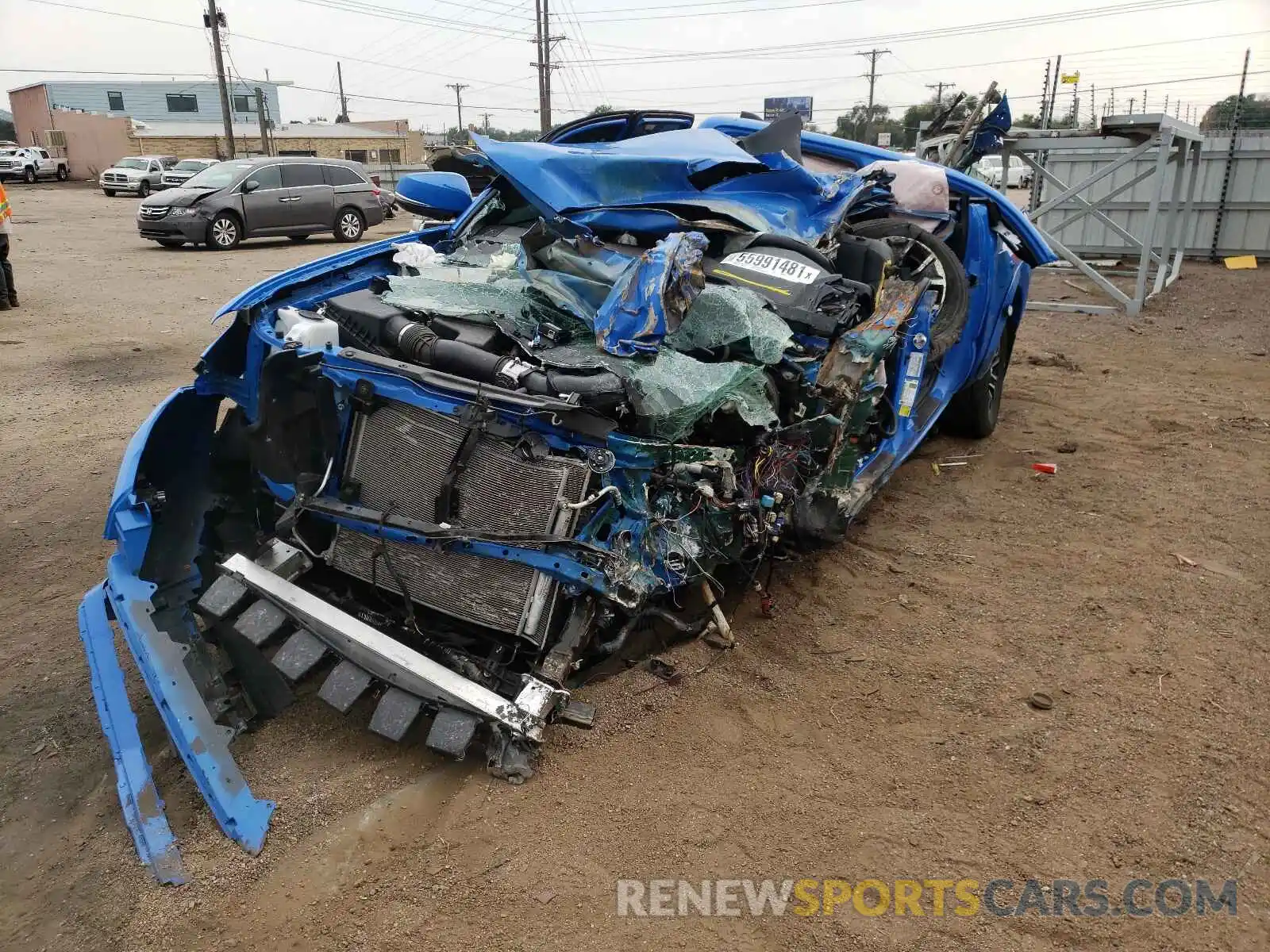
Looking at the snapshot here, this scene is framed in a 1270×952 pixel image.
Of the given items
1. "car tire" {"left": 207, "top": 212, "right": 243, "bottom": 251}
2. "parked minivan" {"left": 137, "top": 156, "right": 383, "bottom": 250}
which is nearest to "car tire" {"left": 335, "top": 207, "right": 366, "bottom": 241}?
"parked minivan" {"left": 137, "top": 156, "right": 383, "bottom": 250}

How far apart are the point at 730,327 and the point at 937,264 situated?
190 cm

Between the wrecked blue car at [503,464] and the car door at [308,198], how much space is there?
1326 centimetres

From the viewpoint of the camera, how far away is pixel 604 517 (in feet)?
9.45

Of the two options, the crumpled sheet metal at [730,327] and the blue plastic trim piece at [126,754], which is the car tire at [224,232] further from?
the crumpled sheet metal at [730,327]

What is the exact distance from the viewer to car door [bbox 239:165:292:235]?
1527 centimetres

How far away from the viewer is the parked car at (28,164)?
1367 inches

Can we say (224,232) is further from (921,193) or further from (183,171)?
(921,193)

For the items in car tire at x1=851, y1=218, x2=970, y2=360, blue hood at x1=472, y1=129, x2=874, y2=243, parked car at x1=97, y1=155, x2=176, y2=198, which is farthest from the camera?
parked car at x1=97, y1=155, x2=176, y2=198

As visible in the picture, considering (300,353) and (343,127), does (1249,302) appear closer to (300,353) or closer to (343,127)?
(300,353)

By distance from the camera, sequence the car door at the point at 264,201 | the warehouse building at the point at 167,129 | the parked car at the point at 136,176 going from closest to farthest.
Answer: the car door at the point at 264,201
the parked car at the point at 136,176
the warehouse building at the point at 167,129

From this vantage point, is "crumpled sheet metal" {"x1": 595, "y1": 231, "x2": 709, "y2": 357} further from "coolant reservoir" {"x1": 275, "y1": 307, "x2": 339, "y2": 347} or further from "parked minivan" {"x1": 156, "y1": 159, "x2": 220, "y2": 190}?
"parked minivan" {"x1": 156, "y1": 159, "x2": 220, "y2": 190}

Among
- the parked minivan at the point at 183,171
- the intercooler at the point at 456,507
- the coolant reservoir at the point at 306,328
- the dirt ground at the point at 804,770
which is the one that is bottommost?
the dirt ground at the point at 804,770

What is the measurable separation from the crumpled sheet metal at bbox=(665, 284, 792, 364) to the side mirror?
7.28 feet

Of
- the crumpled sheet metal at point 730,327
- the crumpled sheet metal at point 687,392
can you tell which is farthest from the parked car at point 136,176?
the crumpled sheet metal at point 687,392
